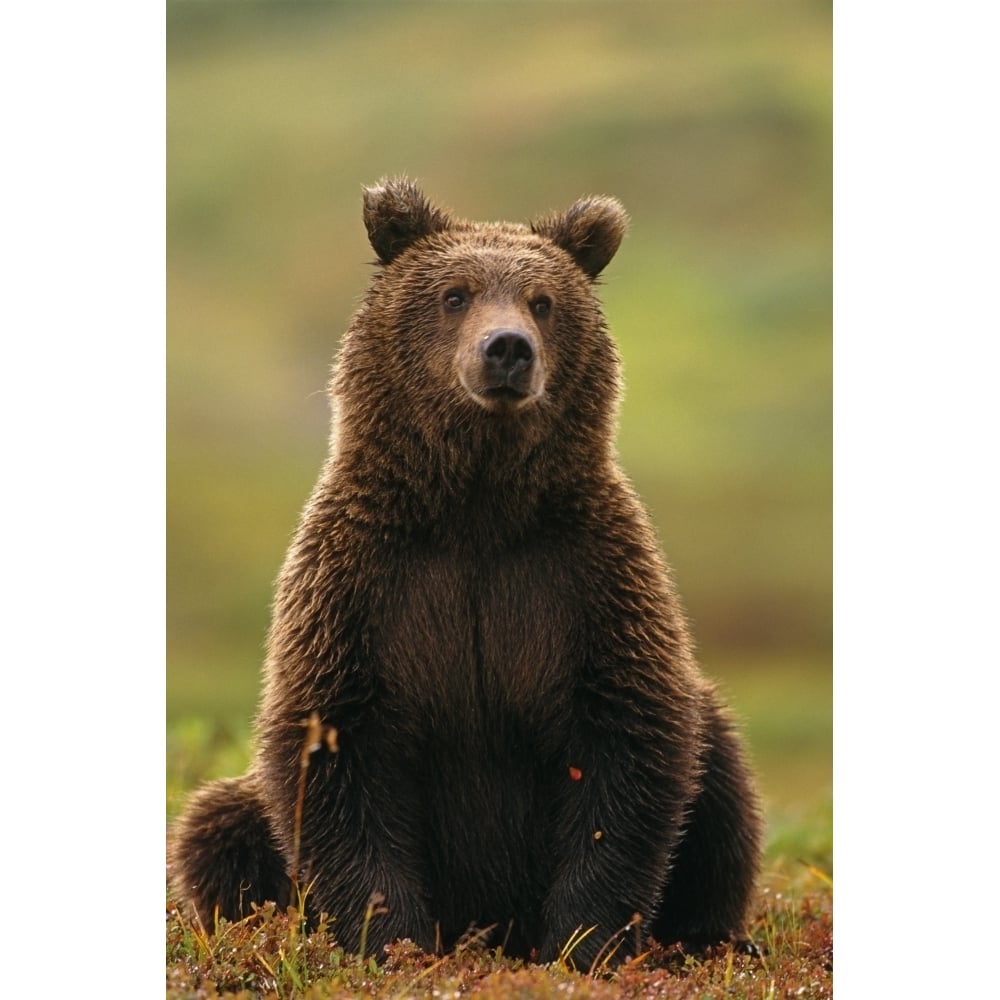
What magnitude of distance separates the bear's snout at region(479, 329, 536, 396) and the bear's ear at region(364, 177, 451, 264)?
80 centimetres

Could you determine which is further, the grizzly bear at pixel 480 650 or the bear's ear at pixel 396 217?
the bear's ear at pixel 396 217

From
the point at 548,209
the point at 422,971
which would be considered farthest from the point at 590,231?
the point at 422,971

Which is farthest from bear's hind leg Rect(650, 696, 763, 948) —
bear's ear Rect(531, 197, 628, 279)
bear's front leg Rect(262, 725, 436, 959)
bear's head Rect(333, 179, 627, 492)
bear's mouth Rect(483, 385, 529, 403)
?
bear's ear Rect(531, 197, 628, 279)

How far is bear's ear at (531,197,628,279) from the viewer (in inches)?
223

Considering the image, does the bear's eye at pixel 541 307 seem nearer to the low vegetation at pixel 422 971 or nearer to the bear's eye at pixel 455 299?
the bear's eye at pixel 455 299

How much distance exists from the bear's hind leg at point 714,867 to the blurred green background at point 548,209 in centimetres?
57

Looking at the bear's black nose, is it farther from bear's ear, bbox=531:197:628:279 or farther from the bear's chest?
bear's ear, bbox=531:197:628:279

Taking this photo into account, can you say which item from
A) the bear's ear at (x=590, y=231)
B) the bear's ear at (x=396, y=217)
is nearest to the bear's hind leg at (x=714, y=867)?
the bear's ear at (x=590, y=231)

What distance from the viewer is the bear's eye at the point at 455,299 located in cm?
539

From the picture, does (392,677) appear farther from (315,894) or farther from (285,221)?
(285,221)

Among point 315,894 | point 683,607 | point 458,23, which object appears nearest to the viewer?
point 315,894
